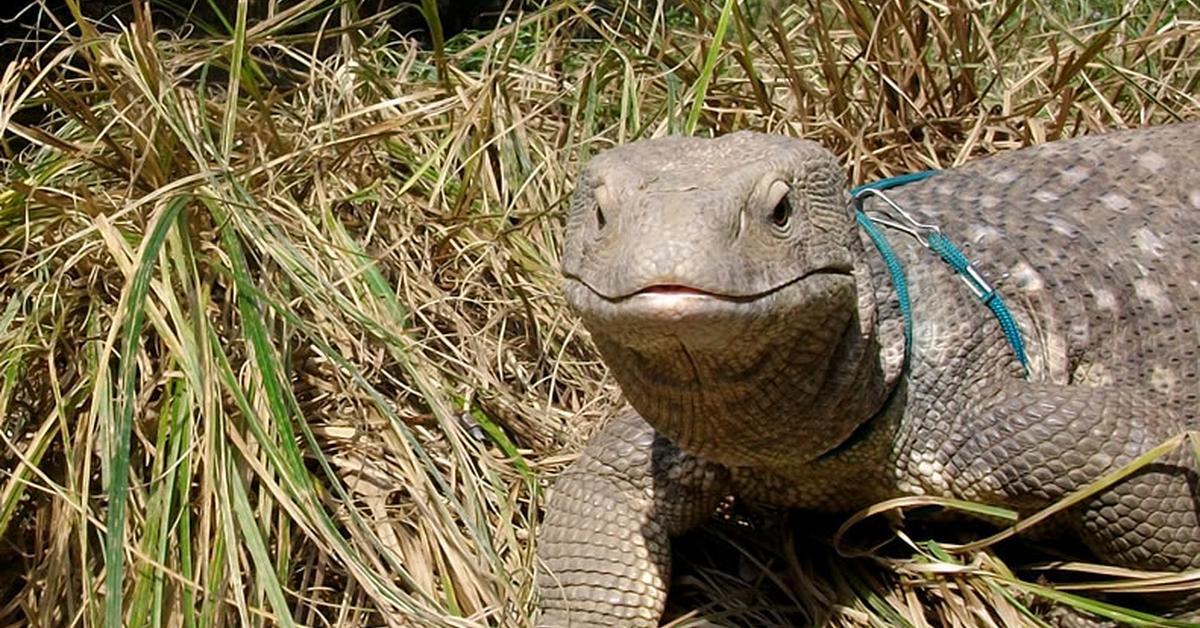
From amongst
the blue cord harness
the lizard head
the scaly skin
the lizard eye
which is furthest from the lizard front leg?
the lizard eye

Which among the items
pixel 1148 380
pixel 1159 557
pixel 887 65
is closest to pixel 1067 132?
pixel 887 65

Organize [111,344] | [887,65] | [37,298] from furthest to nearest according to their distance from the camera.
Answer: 1. [887,65]
2. [37,298]
3. [111,344]

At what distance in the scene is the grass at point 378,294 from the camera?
8.66 feet

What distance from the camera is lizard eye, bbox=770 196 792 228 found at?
2.12m

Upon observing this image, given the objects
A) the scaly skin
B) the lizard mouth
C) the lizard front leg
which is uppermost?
the lizard mouth

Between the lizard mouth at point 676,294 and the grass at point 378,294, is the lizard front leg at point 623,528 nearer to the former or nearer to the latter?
the grass at point 378,294

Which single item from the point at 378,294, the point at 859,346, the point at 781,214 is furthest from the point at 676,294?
the point at 378,294

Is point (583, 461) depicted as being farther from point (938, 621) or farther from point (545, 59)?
point (545, 59)

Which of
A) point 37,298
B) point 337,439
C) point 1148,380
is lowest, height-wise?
point 337,439

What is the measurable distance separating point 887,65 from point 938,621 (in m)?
1.54

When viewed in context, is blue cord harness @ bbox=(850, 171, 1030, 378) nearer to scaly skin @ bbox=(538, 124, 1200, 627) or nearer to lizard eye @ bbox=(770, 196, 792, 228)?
scaly skin @ bbox=(538, 124, 1200, 627)

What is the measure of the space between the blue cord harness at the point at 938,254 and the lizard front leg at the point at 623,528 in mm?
435

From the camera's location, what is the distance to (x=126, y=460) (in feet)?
8.18

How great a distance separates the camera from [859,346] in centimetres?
232
